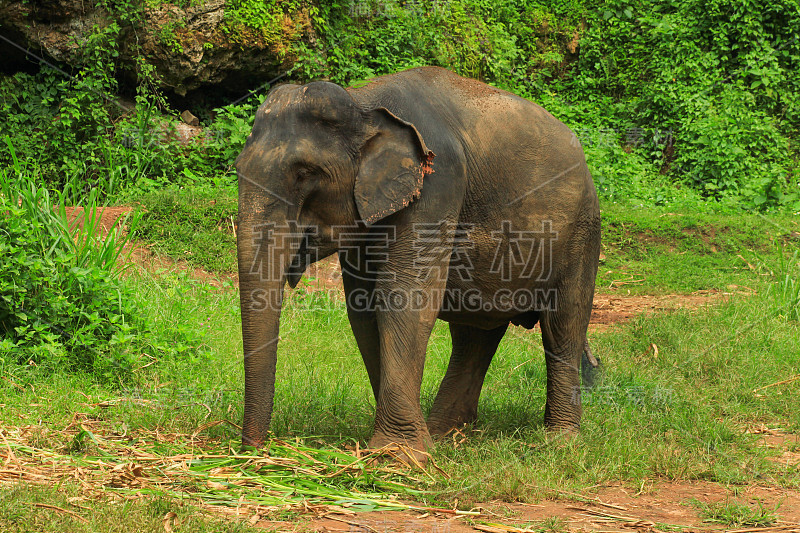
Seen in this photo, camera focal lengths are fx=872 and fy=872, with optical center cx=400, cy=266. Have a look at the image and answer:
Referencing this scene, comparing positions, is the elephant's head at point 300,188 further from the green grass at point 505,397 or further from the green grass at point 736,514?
A: the green grass at point 736,514

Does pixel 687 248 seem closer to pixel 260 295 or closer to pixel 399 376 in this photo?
pixel 399 376

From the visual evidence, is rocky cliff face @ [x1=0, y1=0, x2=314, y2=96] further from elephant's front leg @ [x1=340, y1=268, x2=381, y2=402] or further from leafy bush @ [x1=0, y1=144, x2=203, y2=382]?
elephant's front leg @ [x1=340, y1=268, x2=381, y2=402]

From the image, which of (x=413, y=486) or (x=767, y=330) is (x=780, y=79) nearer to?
(x=767, y=330)

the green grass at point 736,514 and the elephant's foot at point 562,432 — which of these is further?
the elephant's foot at point 562,432

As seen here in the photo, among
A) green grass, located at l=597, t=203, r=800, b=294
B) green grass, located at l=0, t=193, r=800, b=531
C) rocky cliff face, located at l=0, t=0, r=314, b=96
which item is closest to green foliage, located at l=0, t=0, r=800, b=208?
rocky cliff face, located at l=0, t=0, r=314, b=96

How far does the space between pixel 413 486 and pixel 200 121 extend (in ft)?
28.9

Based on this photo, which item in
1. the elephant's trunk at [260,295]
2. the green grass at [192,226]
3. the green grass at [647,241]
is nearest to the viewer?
the elephant's trunk at [260,295]

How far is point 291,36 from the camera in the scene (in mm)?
11719

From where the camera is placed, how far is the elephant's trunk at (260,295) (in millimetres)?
4137

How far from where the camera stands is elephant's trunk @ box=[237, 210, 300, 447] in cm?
414

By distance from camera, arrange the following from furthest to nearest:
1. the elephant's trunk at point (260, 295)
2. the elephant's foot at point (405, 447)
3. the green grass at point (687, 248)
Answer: the green grass at point (687, 248), the elephant's foot at point (405, 447), the elephant's trunk at point (260, 295)

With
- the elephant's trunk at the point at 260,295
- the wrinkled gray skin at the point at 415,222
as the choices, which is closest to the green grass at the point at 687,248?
the wrinkled gray skin at the point at 415,222

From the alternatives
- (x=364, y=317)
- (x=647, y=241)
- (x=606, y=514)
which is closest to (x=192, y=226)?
(x=364, y=317)

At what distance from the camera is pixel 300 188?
14.1 ft
